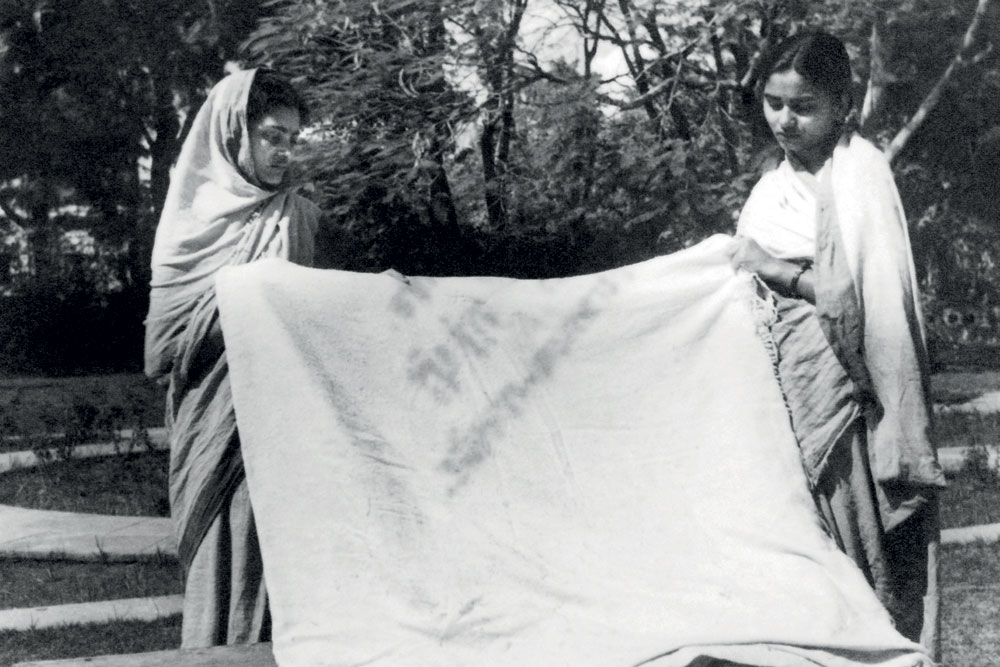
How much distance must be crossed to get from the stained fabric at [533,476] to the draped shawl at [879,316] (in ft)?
0.73

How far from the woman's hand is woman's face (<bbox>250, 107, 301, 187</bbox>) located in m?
1.32

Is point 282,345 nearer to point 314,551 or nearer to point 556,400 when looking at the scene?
point 314,551

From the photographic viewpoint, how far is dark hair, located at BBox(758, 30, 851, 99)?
308 cm

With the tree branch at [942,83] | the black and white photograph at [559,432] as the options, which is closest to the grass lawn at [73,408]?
the black and white photograph at [559,432]

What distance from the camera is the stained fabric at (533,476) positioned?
8.53 feet

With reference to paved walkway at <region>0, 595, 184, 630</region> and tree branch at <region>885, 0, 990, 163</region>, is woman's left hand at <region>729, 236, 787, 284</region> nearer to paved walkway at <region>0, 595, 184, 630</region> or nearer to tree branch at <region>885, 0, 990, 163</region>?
paved walkway at <region>0, 595, 184, 630</region>

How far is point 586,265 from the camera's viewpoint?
22.8 ft

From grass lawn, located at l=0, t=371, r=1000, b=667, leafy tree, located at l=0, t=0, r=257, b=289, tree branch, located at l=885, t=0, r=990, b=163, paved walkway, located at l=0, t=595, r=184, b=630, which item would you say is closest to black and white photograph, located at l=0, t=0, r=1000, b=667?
grass lawn, located at l=0, t=371, r=1000, b=667

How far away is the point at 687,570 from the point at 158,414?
32.6 feet

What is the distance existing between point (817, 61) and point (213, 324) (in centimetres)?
179

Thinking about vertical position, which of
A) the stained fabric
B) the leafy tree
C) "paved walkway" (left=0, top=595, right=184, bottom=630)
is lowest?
"paved walkway" (left=0, top=595, right=184, bottom=630)

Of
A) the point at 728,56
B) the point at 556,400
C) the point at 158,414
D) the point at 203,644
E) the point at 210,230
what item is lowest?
the point at 158,414

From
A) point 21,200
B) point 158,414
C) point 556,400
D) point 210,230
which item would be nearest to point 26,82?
point 158,414

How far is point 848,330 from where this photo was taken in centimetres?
298
